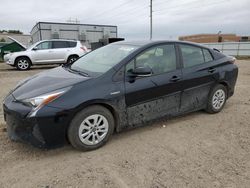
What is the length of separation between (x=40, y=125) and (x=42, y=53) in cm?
1019

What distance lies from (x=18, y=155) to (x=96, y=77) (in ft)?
4.94

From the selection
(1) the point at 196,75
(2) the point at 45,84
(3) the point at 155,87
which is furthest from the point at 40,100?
(1) the point at 196,75

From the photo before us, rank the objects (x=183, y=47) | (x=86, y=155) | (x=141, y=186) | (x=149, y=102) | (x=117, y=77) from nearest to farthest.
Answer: (x=141, y=186) → (x=86, y=155) → (x=117, y=77) → (x=149, y=102) → (x=183, y=47)

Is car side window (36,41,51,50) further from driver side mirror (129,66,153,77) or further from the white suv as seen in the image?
driver side mirror (129,66,153,77)

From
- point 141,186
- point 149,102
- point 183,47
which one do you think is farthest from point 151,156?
point 183,47

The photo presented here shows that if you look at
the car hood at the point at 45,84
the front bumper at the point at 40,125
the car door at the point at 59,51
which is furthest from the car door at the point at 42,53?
the front bumper at the point at 40,125

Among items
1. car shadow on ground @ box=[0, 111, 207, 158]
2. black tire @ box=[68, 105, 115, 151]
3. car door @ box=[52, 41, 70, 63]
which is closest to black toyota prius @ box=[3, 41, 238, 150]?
black tire @ box=[68, 105, 115, 151]

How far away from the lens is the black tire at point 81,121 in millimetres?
3031

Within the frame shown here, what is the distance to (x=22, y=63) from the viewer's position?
1198 centimetres

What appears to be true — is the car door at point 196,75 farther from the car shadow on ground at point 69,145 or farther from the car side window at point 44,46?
the car side window at point 44,46

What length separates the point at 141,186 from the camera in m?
2.53

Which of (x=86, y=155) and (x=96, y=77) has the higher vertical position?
(x=96, y=77)

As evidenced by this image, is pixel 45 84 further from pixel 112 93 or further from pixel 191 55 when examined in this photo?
pixel 191 55

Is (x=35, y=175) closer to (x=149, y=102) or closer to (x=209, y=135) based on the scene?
(x=149, y=102)
